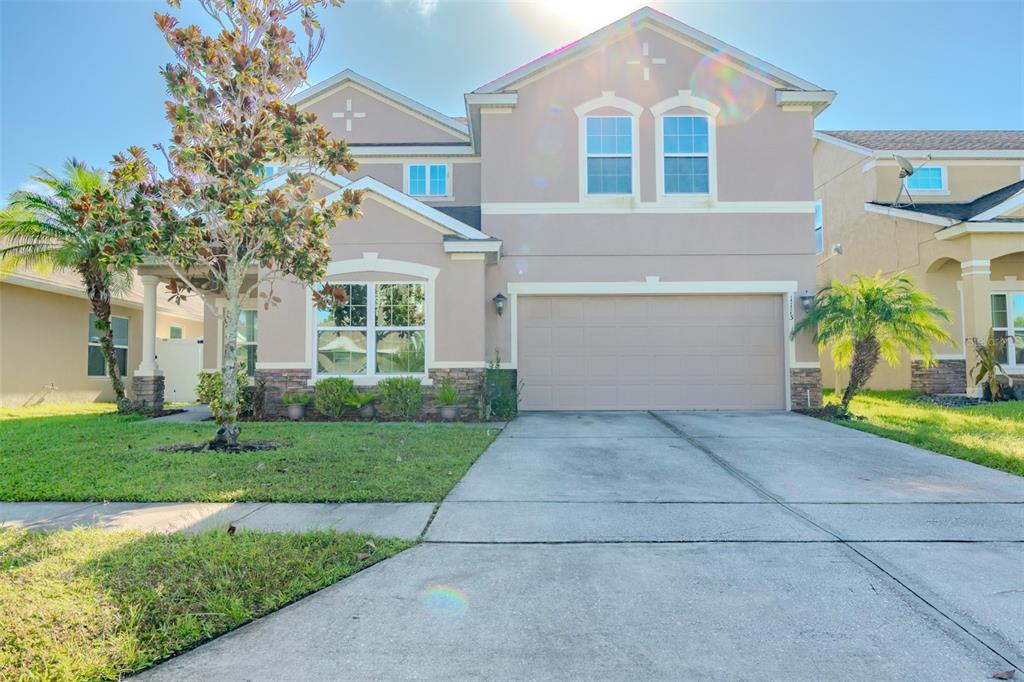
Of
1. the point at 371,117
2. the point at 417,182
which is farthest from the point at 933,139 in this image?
the point at 371,117

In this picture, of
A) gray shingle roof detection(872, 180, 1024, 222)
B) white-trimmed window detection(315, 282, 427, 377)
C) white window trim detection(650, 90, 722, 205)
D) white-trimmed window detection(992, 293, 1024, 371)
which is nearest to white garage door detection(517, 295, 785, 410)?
white window trim detection(650, 90, 722, 205)

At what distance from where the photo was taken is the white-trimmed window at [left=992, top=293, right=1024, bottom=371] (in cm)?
1415

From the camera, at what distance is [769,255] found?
39.3 ft

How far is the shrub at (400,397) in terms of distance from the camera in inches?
421

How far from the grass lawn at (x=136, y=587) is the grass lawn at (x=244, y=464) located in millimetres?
1163

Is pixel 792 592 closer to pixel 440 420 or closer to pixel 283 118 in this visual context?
pixel 283 118

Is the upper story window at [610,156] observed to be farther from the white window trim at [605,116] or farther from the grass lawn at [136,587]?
the grass lawn at [136,587]

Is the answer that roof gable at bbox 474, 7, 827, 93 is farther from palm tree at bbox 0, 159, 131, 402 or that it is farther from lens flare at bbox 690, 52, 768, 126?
palm tree at bbox 0, 159, 131, 402

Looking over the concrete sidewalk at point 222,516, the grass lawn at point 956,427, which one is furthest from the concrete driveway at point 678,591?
the grass lawn at point 956,427

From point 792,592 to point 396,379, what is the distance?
8.44m

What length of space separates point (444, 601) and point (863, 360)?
1015 centimetres

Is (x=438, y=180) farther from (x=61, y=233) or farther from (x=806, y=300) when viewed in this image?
(x=806, y=300)

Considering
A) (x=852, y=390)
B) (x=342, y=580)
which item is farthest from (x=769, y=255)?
(x=342, y=580)

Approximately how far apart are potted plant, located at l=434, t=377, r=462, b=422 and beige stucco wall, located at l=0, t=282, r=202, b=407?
11123mm
